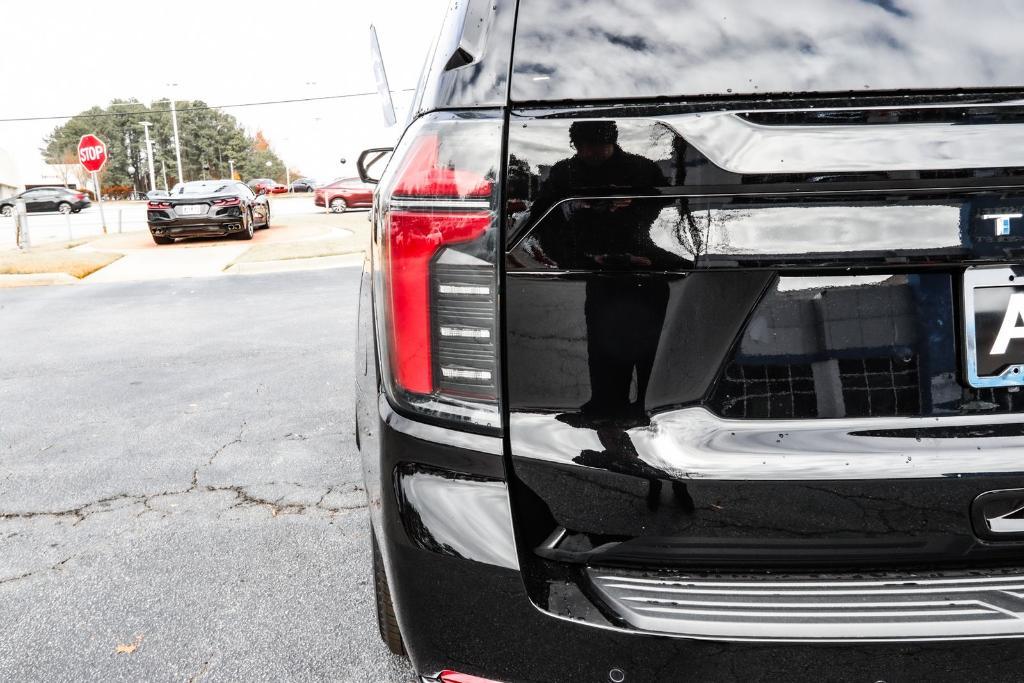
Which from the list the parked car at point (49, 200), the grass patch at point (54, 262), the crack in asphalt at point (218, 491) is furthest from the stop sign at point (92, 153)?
the parked car at point (49, 200)

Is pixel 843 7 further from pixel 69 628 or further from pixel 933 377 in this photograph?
pixel 69 628

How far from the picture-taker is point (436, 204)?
1354 mm

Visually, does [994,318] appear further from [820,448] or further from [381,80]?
[381,80]

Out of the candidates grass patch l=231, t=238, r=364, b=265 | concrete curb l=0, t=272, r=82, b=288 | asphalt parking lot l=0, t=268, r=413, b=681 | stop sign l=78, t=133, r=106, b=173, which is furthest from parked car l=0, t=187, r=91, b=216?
asphalt parking lot l=0, t=268, r=413, b=681

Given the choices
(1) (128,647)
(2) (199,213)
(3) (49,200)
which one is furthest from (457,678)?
(3) (49,200)

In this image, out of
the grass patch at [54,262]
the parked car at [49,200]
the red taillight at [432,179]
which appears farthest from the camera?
the parked car at [49,200]

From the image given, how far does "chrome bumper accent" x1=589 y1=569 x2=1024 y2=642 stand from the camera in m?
1.24

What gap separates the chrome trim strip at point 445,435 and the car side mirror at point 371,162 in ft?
4.71

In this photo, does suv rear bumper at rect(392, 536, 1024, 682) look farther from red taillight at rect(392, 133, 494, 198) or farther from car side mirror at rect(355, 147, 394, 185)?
car side mirror at rect(355, 147, 394, 185)

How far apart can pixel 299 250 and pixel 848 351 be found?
47.4 feet

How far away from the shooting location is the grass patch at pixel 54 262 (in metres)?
12.9

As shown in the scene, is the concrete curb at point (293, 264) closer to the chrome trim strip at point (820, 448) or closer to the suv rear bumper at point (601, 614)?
the suv rear bumper at point (601, 614)

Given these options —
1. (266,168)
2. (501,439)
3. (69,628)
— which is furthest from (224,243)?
(266,168)

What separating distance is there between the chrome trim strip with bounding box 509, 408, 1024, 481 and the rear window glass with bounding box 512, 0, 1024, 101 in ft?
1.74
